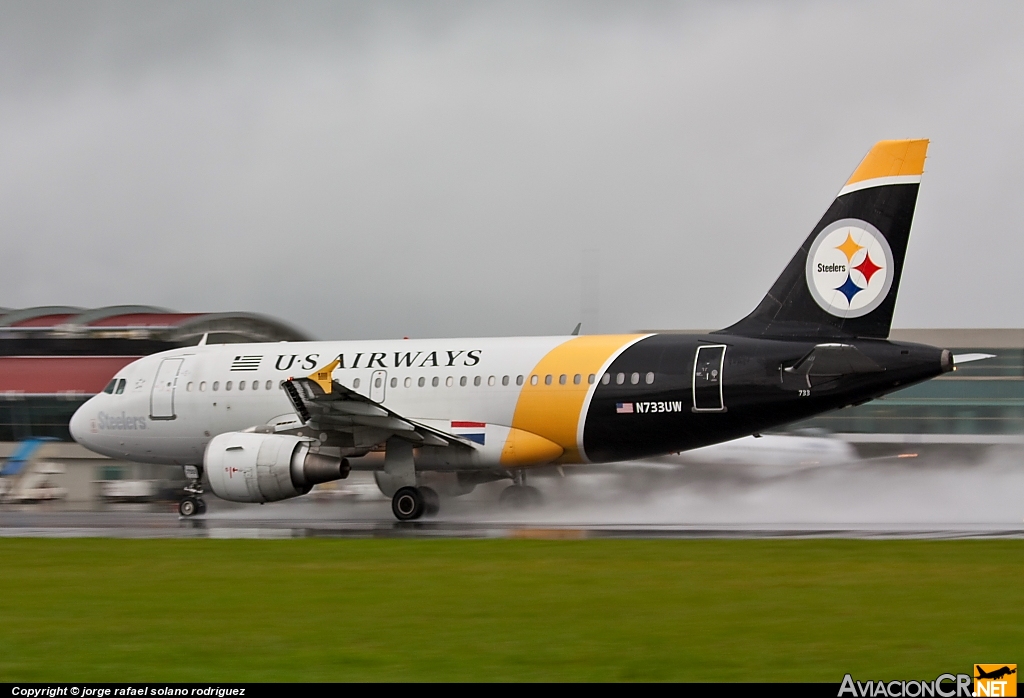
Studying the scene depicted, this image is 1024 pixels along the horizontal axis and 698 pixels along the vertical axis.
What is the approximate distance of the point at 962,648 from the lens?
836cm

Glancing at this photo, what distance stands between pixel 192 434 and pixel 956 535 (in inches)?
649

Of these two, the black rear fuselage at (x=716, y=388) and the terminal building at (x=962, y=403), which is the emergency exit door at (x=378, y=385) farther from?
the terminal building at (x=962, y=403)

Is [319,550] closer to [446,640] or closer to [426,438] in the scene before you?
[426,438]

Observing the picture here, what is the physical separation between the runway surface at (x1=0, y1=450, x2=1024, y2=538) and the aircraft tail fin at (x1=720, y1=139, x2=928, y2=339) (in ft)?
11.5

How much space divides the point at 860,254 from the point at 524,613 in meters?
12.1

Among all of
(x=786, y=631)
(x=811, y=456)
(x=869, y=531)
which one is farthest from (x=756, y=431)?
(x=786, y=631)

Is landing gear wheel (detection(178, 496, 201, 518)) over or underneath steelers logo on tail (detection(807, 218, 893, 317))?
underneath

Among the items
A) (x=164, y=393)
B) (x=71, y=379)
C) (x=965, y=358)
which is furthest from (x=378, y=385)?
(x=71, y=379)

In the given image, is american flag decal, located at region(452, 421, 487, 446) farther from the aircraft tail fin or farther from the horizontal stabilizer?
the horizontal stabilizer

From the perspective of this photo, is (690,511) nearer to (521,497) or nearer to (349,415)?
(521,497)

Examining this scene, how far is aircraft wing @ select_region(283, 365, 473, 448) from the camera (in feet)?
69.6

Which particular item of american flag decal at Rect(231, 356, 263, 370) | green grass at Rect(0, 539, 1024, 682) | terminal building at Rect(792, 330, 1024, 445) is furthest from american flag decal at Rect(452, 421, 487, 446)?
terminal building at Rect(792, 330, 1024, 445)

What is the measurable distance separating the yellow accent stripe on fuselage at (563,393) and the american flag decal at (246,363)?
6.61 m

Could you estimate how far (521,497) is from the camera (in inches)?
958
